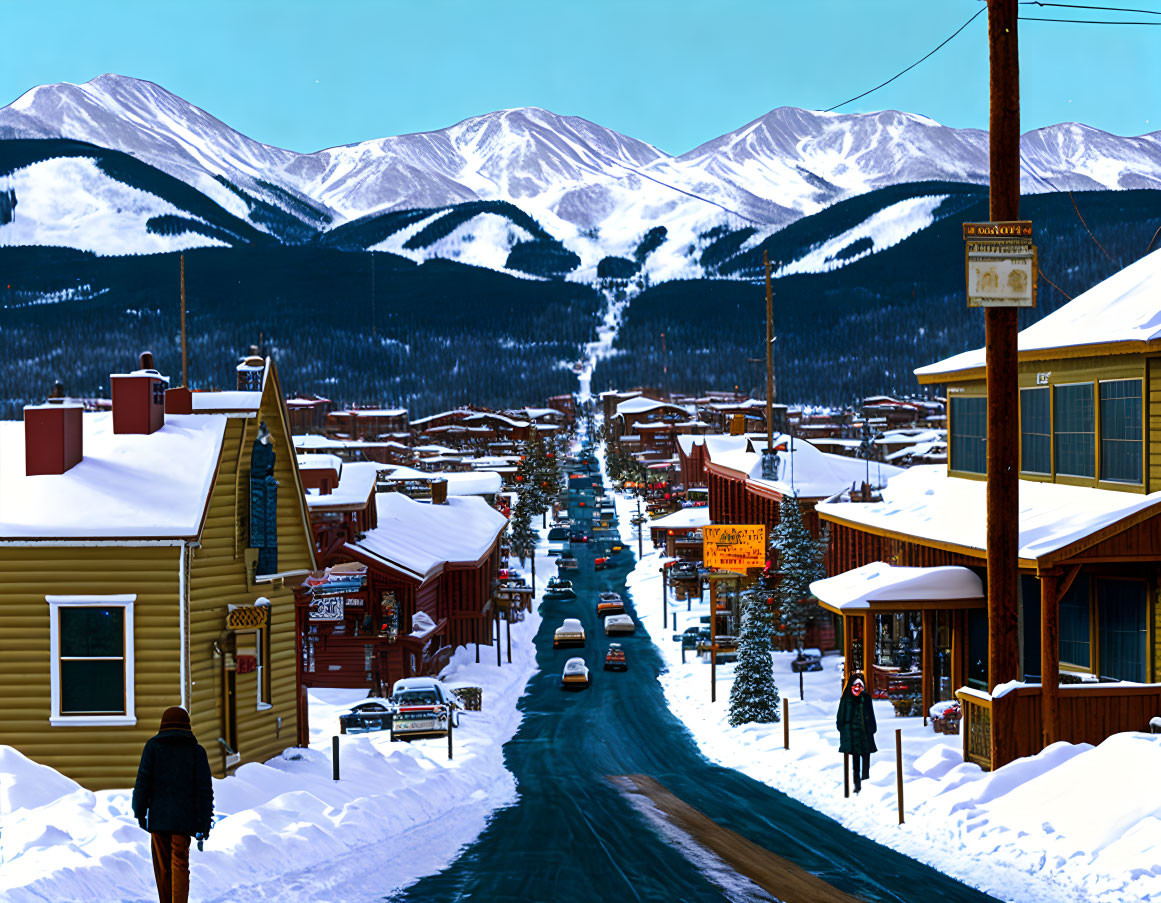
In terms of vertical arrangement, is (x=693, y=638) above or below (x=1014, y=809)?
below

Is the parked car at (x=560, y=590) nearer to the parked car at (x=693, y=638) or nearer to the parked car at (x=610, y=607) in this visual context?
the parked car at (x=610, y=607)

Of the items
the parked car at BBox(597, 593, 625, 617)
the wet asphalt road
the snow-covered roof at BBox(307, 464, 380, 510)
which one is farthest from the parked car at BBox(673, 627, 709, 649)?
the wet asphalt road

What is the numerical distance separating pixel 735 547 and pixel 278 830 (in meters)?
30.6

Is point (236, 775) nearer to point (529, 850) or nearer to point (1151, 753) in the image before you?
point (529, 850)

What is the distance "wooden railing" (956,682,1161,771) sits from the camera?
59.6 feet

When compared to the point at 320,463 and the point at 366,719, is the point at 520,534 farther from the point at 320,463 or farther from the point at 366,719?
the point at 366,719

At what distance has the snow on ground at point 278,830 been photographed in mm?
12359

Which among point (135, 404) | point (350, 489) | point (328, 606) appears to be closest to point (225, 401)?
point (135, 404)

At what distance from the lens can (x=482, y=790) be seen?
73.3 ft

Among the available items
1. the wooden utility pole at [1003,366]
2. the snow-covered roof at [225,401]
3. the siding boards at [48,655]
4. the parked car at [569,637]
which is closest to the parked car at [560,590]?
the parked car at [569,637]

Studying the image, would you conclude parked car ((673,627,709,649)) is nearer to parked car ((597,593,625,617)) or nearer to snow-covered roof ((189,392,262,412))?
parked car ((597,593,625,617))

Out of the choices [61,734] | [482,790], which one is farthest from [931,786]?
[61,734]

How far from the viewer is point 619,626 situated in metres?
61.9

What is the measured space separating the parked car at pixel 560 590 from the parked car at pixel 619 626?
668 inches
